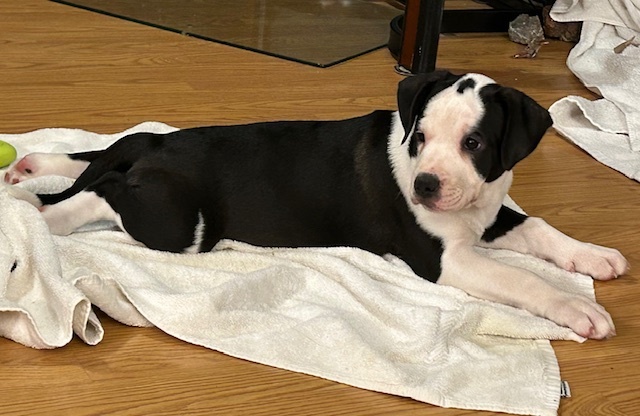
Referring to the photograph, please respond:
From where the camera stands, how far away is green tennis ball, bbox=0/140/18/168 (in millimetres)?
2822

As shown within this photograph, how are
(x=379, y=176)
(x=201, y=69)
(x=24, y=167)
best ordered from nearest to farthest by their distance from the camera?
(x=379, y=176), (x=24, y=167), (x=201, y=69)

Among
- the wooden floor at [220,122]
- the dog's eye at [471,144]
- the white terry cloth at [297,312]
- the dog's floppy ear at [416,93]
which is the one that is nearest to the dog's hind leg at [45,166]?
the white terry cloth at [297,312]

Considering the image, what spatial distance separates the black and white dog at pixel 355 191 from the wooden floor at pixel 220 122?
0.24 metres

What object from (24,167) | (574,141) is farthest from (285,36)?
(24,167)

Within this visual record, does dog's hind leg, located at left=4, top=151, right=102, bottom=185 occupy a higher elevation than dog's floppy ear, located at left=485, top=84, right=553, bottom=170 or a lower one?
lower

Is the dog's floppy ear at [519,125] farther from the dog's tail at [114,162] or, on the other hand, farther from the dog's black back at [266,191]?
the dog's tail at [114,162]

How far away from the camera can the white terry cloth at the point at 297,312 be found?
210 cm

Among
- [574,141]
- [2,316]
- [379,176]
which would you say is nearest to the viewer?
[2,316]

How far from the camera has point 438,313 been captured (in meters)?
2.29

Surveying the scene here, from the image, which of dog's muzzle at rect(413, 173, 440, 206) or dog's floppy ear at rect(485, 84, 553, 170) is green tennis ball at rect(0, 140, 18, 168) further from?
dog's floppy ear at rect(485, 84, 553, 170)

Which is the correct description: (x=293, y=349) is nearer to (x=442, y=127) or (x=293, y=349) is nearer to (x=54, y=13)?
(x=442, y=127)

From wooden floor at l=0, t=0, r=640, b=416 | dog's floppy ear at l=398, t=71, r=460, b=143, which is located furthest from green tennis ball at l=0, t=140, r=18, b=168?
dog's floppy ear at l=398, t=71, r=460, b=143

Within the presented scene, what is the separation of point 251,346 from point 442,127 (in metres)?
0.64

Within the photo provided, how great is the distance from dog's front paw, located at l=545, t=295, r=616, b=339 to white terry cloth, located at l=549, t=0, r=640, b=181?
3.41 feet
